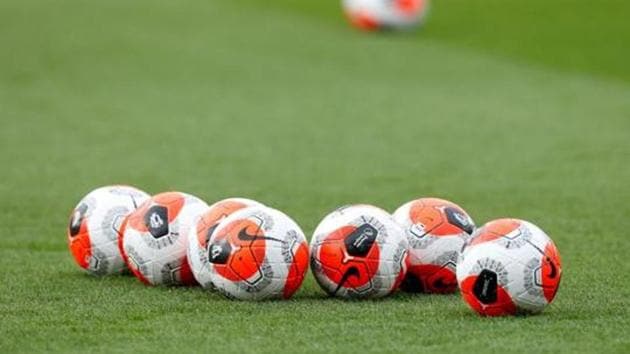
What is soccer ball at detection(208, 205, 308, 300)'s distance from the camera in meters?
8.75

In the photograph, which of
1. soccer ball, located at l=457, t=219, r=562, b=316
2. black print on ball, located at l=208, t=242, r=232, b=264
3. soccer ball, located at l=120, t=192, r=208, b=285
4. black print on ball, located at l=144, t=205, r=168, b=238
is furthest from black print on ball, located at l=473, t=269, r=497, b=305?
black print on ball, located at l=144, t=205, r=168, b=238

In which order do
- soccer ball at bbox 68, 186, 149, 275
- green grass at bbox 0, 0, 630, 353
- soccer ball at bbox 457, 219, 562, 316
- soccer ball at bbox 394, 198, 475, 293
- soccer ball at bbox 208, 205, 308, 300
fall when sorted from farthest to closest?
soccer ball at bbox 68, 186, 149, 275
soccer ball at bbox 394, 198, 475, 293
soccer ball at bbox 208, 205, 308, 300
soccer ball at bbox 457, 219, 562, 316
green grass at bbox 0, 0, 630, 353

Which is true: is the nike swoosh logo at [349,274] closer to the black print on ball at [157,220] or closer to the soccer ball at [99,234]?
the black print on ball at [157,220]

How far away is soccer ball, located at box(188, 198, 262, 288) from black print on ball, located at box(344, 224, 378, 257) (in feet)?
2.20

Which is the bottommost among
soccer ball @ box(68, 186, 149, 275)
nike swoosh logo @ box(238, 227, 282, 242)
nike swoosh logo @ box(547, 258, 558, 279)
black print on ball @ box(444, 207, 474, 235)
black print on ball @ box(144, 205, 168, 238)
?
soccer ball @ box(68, 186, 149, 275)

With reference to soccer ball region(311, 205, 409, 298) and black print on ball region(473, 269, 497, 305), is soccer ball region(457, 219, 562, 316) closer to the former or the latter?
black print on ball region(473, 269, 497, 305)

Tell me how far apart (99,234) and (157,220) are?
0.66 metres

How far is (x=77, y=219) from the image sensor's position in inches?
396

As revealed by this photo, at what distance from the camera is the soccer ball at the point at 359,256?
890 cm

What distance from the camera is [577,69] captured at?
24.8 meters

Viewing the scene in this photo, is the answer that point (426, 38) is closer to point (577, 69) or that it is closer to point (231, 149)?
point (577, 69)

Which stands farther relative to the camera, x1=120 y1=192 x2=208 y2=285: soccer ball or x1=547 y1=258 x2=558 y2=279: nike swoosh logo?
x1=120 y1=192 x2=208 y2=285: soccer ball

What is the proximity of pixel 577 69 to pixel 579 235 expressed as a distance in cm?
1322

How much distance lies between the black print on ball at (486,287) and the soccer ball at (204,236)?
A: 1.60 metres
